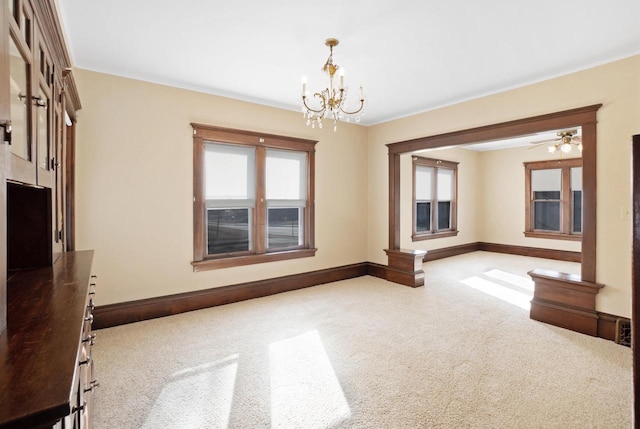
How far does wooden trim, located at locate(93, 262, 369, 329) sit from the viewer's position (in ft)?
11.8

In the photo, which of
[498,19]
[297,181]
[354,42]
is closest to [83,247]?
[297,181]

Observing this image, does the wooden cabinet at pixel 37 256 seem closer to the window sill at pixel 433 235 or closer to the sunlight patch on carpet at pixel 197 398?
the sunlight patch on carpet at pixel 197 398

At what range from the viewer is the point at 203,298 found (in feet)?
13.7

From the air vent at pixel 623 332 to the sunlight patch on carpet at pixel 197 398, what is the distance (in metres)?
3.67

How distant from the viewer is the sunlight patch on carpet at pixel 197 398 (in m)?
2.06

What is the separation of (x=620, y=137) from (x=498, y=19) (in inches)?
74.1

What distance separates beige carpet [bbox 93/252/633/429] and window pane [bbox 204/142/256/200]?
1.53 metres

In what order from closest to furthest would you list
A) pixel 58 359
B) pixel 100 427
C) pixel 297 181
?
pixel 58 359
pixel 100 427
pixel 297 181

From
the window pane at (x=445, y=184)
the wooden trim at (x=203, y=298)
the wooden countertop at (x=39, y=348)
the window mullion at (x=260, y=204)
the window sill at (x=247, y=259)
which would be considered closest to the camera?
the wooden countertop at (x=39, y=348)

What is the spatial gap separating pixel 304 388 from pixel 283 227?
3.00 metres

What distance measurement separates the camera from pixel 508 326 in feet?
11.9

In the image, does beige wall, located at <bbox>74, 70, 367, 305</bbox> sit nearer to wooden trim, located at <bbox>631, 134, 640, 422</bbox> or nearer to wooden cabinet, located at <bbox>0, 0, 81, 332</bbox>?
wooden cabinet, located at <bbox>0, 0, 81, 332</bbox>

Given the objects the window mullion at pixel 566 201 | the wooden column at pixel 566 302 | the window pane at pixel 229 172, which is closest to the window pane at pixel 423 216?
the window mullion at pixel 566 201

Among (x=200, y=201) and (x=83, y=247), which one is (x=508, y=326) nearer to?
(x=200, y=201)
